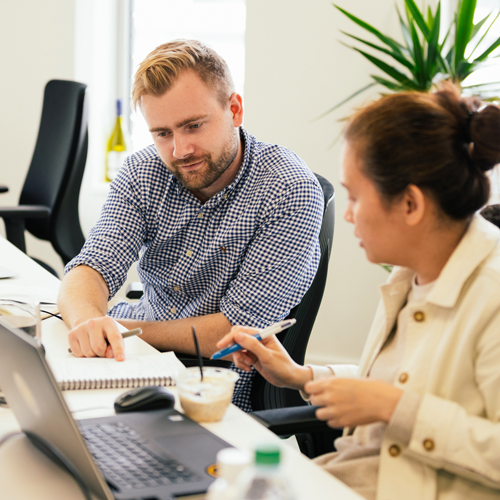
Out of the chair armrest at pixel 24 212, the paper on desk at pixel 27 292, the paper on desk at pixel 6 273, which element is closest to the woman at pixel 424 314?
the paper on desk at pixel 27 292

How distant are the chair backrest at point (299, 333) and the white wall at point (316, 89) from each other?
56.8 inches

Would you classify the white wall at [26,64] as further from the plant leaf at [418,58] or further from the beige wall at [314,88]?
the plant leaf at [418,58]

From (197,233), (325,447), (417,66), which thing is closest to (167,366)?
(325,447)

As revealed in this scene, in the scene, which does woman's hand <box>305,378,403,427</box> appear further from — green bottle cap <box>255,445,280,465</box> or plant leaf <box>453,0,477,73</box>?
plant leaf <box>453,0,477,73</box>

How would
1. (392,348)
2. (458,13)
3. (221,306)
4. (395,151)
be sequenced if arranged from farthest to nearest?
1. (458,13)
2. (221,306)
3. (392,348)
4. (395,151)

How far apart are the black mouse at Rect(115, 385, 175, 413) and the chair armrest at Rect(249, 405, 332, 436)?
0.50 feet

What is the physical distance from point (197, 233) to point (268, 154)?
0.27 m

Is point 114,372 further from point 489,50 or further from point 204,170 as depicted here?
point 489,50

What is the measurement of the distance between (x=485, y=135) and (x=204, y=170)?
0.80 metres

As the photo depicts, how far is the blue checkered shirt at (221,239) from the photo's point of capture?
1448mm

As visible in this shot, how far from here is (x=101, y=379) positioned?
3.23ft

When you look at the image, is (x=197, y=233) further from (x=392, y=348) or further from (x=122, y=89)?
(x=122, y=89)

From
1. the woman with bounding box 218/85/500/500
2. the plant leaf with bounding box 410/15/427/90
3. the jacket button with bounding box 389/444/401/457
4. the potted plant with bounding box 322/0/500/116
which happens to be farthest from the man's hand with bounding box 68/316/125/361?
the plant leaf with bounding box 410/15/427/90

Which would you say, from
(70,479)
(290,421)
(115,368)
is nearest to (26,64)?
(115,368)
